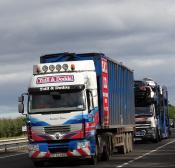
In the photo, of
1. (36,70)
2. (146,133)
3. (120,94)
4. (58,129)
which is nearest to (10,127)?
(146,133)

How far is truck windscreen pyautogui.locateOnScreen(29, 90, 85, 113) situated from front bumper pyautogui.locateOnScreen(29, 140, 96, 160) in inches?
45.3

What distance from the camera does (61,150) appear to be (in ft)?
77.0

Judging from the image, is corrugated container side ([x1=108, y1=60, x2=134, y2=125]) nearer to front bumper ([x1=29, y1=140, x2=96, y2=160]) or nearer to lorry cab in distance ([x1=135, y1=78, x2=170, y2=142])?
front bumper ([x1=29, y1=140, x2=96, y2=160])

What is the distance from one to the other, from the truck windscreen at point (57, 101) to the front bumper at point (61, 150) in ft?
3.78

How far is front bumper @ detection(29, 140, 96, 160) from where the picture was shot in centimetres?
2338

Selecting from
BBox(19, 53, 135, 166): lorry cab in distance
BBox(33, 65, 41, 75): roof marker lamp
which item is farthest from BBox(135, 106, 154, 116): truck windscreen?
BBox(33, 65, 41, 75): roof marker lamp

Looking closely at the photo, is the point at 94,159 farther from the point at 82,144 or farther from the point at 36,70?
the point at 36,70

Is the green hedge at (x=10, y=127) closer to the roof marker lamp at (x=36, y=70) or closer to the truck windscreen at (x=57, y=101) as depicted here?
the roof marker lamp at (x=36, y=70)

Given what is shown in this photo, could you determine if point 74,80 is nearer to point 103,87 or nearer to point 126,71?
point 103,87

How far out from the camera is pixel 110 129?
90.1 ft

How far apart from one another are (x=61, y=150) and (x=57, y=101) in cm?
166

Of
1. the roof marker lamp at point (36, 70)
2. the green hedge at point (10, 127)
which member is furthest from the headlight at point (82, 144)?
the green hedge at point (10, 127)

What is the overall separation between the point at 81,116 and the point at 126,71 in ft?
27.6

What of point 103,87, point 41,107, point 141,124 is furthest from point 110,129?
point 141,124
